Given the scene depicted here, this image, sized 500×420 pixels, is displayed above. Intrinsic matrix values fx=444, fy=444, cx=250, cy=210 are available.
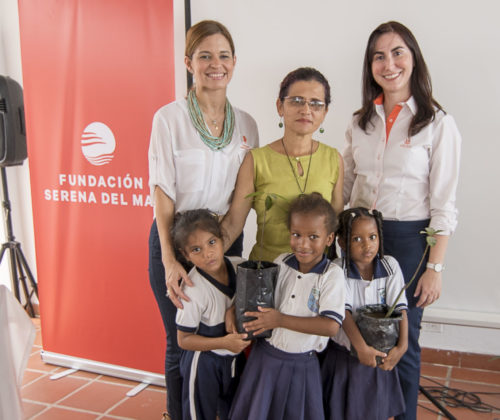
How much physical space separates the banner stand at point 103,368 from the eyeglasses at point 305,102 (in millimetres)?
1792

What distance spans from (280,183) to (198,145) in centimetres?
36

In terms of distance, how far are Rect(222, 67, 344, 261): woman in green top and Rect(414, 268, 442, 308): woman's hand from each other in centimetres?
40

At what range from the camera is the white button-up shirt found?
164cm

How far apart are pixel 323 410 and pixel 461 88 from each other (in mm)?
1854

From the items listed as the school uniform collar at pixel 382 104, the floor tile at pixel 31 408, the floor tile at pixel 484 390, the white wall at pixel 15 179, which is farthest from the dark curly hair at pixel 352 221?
the white wall at pixel 15 179

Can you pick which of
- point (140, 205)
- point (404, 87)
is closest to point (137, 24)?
point (140, 205)

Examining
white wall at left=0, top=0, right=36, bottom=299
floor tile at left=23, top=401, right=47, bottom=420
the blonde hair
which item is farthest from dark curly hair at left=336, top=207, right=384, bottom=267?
white wall at left=0, top=0, right=36, bottom=299

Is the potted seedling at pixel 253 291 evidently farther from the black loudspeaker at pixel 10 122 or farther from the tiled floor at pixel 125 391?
the black loudspeaker at pixel 10 122

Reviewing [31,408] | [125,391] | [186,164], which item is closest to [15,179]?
[31,408]

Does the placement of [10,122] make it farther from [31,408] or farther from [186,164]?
[186,164]

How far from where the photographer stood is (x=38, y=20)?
2512mm

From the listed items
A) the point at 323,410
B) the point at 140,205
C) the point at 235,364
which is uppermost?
the point at 140,205

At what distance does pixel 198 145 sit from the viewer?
1.72m

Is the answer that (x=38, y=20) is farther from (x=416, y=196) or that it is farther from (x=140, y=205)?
(x=416, y=196)
